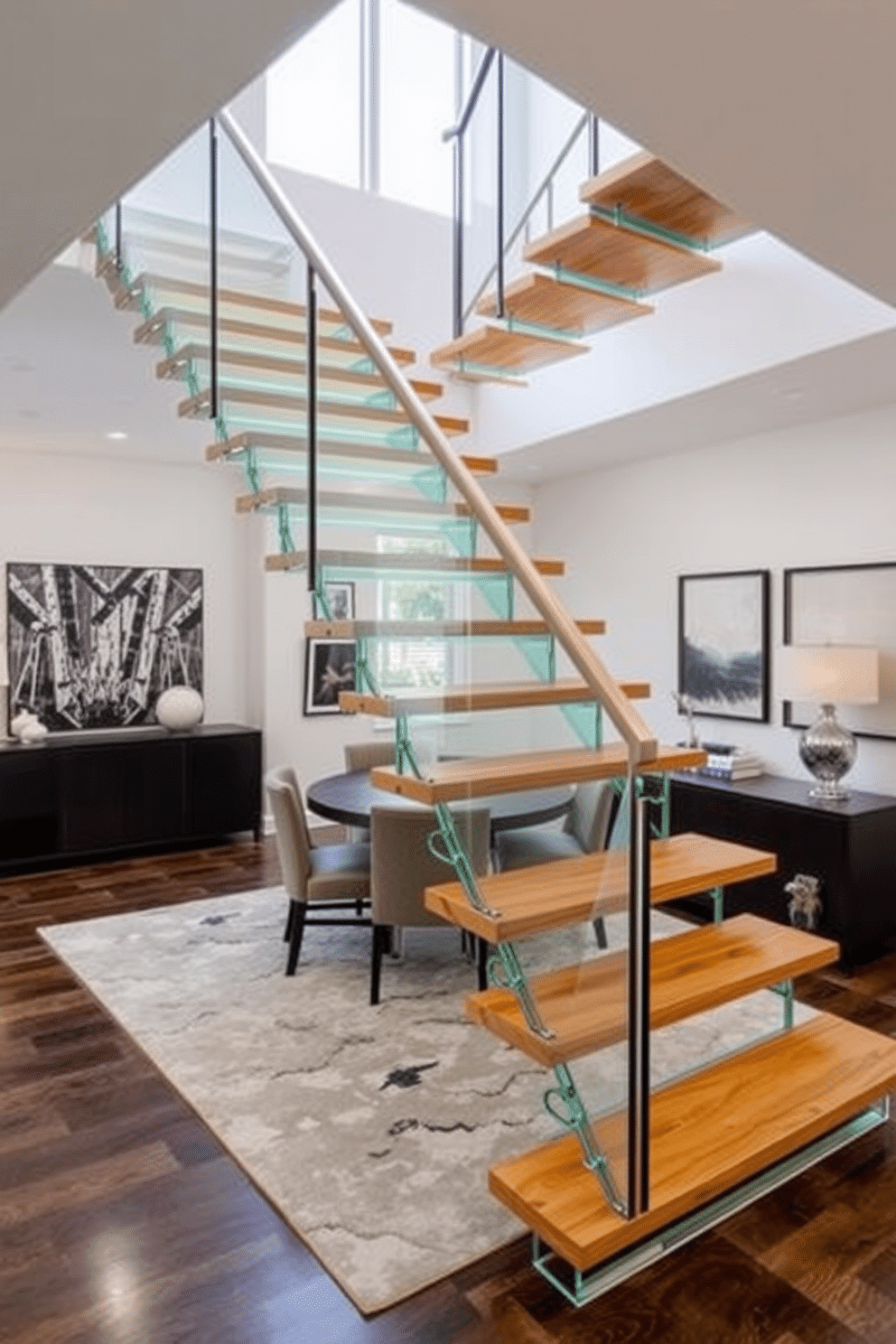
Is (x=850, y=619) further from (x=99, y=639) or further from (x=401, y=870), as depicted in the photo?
(x=99, y=639)

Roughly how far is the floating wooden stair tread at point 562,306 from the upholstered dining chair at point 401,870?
80.8 inches

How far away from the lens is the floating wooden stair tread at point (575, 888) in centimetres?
230

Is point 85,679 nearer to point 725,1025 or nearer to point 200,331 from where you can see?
point 200,331

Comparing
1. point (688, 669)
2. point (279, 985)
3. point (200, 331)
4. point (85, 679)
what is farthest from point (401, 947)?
point (85, 679)

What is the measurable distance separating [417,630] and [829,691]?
7.43 feet

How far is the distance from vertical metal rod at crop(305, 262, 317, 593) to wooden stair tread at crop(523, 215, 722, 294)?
0.81m

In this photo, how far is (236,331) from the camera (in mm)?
3738

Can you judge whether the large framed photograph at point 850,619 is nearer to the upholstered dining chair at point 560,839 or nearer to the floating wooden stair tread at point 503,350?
the upholstered dining chair at point 560,839

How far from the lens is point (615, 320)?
12.7ft

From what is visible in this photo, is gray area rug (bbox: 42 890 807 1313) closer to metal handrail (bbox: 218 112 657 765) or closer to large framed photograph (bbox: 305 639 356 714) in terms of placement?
metal handrail (bbox: 218 112 657 765)

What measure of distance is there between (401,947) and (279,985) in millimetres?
657

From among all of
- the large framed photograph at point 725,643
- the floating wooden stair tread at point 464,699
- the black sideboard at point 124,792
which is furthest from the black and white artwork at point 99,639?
the floating wooden stair tread at point 464,699

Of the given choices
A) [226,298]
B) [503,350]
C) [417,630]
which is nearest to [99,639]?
[226,298]

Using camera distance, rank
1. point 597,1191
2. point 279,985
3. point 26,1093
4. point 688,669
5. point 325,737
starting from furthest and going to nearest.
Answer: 1. point 325,737
2. point 688,669
3. point 279,985
4. point 26,1093
5. point 597,1191
